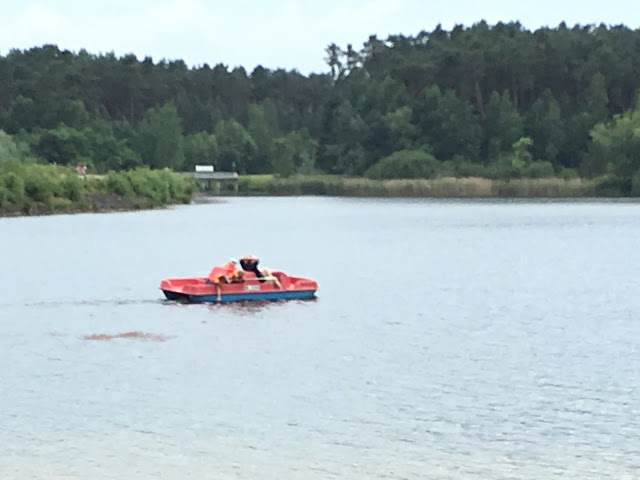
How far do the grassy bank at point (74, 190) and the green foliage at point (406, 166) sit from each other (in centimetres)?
3217

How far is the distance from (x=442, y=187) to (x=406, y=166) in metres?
8.95

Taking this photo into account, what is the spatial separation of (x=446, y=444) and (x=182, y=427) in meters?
5.09

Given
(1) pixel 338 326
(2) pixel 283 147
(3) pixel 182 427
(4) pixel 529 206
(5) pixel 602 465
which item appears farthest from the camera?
(2) pixel 283 147

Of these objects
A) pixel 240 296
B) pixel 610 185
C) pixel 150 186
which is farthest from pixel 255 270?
pixel 610 185

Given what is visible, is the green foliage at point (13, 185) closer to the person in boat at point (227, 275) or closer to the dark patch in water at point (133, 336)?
the person in boat at point (227, 275)

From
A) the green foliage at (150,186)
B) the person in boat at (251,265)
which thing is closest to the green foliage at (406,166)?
the green foliage at (150,186)

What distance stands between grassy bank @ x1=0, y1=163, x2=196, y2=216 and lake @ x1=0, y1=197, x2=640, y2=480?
42.9 m

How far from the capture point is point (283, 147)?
19688 centimetres

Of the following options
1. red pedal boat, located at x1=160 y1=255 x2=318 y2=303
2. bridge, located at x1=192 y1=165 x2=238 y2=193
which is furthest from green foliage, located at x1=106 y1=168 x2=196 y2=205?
red pedal boat, located at x1=160 y1=255 x2=318 y2=303

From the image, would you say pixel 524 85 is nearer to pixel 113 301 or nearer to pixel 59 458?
pixel 113 301

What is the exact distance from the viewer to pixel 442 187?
158m

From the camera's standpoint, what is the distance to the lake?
2423cm

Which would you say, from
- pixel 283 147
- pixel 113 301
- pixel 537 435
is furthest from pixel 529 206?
pixel 537 435

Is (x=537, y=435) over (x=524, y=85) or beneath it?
beneath
